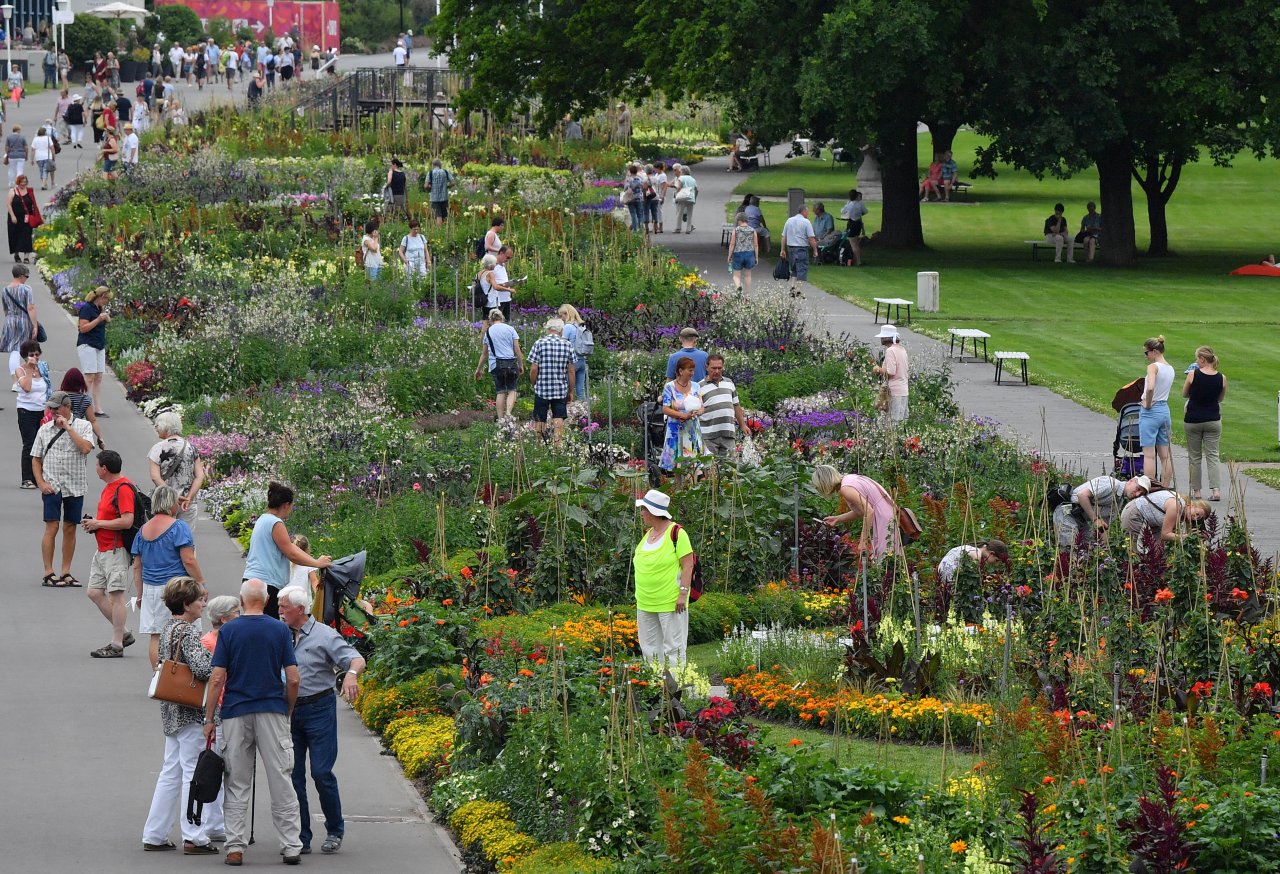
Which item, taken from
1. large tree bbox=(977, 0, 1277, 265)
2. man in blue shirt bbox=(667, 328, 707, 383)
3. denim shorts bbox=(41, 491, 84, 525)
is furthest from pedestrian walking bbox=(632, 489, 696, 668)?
large tree bbox=(977, 0, 1277, 265)

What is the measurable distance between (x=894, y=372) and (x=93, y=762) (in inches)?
423

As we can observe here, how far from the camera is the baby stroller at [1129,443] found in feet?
58.4

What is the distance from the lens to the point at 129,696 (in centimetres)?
1279

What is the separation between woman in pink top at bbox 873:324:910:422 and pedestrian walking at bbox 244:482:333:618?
8875 mm

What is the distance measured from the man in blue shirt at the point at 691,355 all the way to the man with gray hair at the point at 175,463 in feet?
17.2

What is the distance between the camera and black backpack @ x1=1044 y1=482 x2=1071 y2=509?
1614 centimetres

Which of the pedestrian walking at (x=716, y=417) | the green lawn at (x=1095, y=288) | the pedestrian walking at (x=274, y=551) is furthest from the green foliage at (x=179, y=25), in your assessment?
the pedestrian walking at (x=274, y=551)

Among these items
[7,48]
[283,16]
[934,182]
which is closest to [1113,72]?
[934,182]

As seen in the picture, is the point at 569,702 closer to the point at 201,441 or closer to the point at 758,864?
the point at 758,864

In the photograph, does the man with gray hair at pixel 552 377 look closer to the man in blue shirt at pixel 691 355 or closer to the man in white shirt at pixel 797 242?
the man in blue shirt at pixel 691 355

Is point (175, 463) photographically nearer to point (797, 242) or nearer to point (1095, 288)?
point (797, 242)

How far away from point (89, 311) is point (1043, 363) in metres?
13.7

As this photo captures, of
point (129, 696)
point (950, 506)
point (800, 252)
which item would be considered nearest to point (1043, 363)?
point (800, 252)

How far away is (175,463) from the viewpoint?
14.5 metres
